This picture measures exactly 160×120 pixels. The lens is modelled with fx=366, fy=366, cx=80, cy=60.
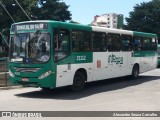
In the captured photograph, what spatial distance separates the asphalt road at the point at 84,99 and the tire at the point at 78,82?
23 centimetres

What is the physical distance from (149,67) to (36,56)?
11.3 meters

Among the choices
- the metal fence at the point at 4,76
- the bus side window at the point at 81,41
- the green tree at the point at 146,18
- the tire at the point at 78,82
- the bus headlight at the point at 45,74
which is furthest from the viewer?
the green tree at the point at 146,18

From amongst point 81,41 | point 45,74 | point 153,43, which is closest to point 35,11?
→ point 153,43

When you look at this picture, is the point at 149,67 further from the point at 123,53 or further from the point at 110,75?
the point at 110,75

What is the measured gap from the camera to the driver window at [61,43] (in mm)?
13523

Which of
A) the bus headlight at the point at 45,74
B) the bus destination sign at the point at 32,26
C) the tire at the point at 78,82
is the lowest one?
the tire at the point at 78,82

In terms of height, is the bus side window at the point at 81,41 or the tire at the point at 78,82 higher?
the bus side window at the point at 81,41

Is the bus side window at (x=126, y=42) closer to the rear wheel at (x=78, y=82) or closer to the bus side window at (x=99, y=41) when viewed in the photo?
the bus side window at (x=99, y=41)

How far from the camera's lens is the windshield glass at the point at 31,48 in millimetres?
13305

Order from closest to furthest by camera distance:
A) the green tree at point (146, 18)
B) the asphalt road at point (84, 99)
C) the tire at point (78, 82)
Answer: the asphalt road at point (84, 99) < the tire at point (78, 82) < the green tree at point (146, 18)

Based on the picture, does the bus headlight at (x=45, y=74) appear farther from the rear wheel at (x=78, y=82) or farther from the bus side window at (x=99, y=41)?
the bus side window at (x=99, y=41)

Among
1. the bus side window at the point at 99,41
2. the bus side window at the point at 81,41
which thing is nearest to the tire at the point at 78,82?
the bus side window at the point at 81,41

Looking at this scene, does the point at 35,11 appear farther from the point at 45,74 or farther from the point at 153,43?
the point at 45,74

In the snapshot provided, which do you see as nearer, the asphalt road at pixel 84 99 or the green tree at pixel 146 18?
the asphalt road at pixel 84 99
